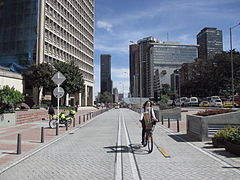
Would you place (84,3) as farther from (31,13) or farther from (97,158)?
(97,158)

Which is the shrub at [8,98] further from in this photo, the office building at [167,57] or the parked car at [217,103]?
the office building at [167,57]

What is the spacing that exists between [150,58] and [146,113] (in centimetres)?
15719

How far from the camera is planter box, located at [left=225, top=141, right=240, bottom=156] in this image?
24.0 feet

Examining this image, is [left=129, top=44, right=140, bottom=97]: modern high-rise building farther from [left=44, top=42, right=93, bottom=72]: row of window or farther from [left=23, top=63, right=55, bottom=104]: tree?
[left=23, top=63, right=55, bottom=104]: tree

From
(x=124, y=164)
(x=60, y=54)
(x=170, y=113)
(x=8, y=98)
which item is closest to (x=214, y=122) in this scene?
(x=124, y=164)

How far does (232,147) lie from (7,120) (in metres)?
15.4

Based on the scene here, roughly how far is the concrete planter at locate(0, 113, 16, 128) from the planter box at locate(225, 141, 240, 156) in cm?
1469

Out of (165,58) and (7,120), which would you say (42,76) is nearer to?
(7,120)

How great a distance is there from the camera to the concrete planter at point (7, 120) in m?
16.5

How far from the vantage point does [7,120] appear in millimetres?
17172

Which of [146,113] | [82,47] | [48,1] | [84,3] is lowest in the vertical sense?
[146,113]

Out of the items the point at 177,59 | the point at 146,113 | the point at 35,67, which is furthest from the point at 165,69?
the point at 146,113

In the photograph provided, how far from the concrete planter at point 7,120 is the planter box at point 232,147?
14689mm

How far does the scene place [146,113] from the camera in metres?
8.59
